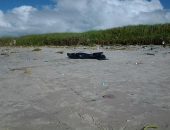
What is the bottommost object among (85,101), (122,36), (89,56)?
(85,101)

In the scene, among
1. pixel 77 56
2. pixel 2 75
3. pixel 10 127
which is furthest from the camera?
pixel 77 56

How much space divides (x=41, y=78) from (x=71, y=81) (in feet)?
2.56

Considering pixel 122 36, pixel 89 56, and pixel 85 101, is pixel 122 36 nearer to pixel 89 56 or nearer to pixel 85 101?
pixel 89 56

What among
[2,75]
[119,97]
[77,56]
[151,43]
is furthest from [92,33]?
[119,97]

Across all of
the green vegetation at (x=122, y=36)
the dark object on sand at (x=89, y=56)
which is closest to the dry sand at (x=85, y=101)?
the dark object on sand at (x=89, y=56)

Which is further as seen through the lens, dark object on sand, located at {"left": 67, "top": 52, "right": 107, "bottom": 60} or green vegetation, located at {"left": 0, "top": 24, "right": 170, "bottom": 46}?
green vegetation, located at {"left": 0, "top": 24, "right": 170, "bottom": 46}

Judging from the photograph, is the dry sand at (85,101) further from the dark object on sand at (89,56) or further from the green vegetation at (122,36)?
the green vegetation at (122,36)

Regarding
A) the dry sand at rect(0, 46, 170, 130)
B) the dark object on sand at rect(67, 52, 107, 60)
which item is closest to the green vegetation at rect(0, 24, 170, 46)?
the dark object on sand at rect(67, 52, 107, 60)

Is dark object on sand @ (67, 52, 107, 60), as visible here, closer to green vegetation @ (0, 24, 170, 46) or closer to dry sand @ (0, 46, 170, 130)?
dry sand @ (0, 46, 170, 130)

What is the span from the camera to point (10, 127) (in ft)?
13.0

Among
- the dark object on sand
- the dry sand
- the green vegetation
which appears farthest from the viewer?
the green vegetation

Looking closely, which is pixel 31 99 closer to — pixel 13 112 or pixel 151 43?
pixel 13 112

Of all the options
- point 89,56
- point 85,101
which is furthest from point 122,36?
point 85,101

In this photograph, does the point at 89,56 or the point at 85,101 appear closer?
the point at 85,101
